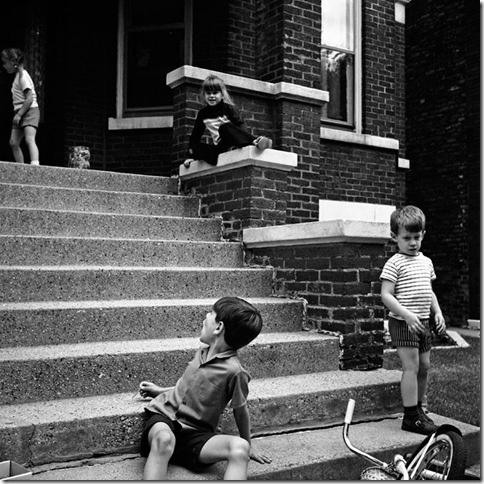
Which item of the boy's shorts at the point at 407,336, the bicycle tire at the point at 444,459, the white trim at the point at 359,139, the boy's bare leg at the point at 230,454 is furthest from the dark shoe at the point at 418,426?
the white trim at the point at 359,139

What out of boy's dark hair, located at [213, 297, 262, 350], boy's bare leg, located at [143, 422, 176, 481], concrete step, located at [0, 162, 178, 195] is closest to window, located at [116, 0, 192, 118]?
concrete step, located at [0, 162, 178, 195]

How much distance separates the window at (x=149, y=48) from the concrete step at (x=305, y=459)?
635cm

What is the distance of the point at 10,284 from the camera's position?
391 centimetres

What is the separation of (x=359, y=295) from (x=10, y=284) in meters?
2.36

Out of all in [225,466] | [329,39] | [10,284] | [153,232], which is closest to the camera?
[225,466]

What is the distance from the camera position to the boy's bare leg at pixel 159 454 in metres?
2.71

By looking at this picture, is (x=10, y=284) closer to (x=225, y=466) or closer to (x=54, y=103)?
(x=225, y=466)

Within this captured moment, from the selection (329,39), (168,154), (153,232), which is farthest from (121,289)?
(329,39)

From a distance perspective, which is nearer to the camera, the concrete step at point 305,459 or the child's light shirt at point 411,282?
the concrete step at point 305,459

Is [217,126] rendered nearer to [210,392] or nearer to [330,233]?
[330,233]

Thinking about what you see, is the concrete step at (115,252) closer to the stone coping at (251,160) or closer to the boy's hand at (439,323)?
the stone coping at (251,160)

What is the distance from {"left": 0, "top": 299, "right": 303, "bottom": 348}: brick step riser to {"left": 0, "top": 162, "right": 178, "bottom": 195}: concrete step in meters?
1.85

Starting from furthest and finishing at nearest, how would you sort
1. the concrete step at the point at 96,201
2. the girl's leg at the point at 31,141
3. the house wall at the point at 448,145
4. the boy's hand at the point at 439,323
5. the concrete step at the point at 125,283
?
the house wall at the point at 448,145, the girl's leg at the point at 31,141, the concrete step at the point at 96,201, the concrete step at the point at 125,283, the boy's hand at the point at 439,323

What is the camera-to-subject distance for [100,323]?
150 inches
